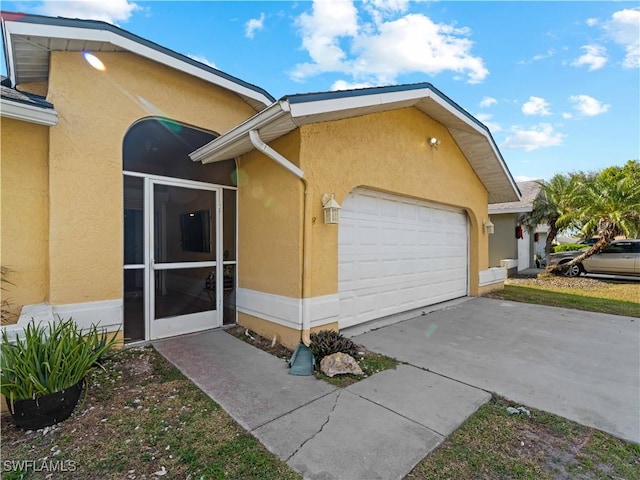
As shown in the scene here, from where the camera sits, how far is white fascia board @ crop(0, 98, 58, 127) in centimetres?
376

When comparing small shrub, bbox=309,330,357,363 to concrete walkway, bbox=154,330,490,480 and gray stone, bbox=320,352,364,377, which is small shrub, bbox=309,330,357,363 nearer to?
gray stone, bbox=320,352,364,377

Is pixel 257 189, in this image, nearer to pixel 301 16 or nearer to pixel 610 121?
pixel 301 16

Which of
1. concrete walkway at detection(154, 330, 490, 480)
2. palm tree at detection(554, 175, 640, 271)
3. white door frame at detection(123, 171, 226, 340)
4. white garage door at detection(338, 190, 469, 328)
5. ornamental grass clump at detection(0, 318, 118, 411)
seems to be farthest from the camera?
palm tree at detection(554, 175, 640, 271)

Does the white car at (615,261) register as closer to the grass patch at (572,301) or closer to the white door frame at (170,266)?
the grass patch at (572,301)

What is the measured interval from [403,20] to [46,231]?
8.12m

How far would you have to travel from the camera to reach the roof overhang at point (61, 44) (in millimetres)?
4070

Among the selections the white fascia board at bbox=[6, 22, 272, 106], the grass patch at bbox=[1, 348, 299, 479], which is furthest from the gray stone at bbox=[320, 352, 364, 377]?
the white fascia board at bbox=[6, 22, 272, 106]

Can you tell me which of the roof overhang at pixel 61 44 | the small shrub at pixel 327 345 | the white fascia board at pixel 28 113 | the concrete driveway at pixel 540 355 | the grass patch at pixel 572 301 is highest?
the roof overhang at pixel 61 44

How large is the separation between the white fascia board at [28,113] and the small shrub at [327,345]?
4.74 metres

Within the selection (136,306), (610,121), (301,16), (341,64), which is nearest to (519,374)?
(136,306)

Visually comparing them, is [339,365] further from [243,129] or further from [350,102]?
[350,102]

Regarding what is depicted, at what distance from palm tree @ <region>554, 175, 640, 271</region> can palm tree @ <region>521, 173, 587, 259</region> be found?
406 mm

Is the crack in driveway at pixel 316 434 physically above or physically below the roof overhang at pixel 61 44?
below

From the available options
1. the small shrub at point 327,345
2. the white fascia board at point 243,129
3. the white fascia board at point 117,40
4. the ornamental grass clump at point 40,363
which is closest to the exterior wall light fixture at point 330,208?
the white fascia board at point 243,129
